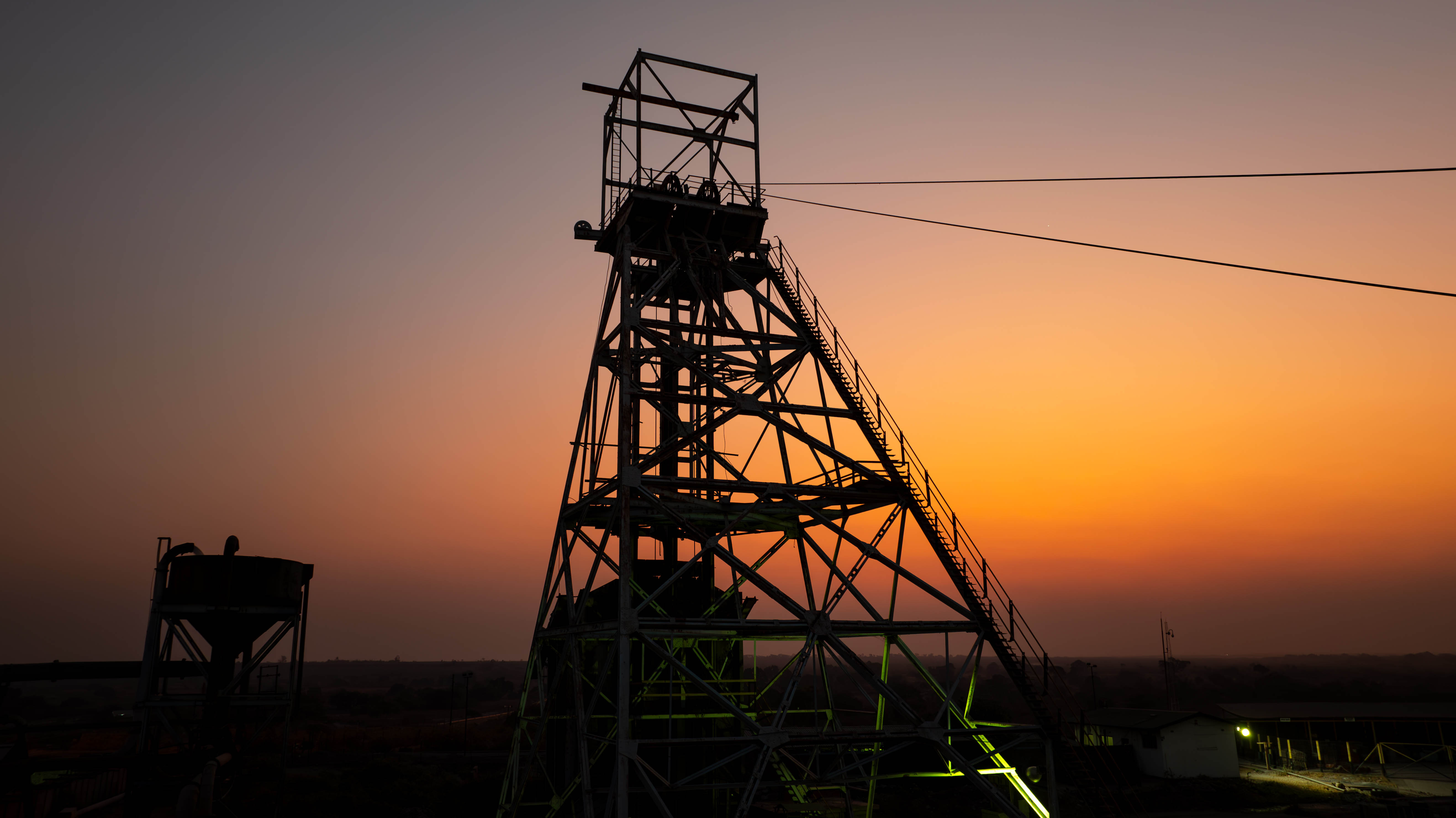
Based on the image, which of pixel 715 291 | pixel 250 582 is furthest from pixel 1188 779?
pixel 250 582

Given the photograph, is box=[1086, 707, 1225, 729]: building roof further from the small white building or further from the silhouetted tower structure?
the silhouetted tower structure

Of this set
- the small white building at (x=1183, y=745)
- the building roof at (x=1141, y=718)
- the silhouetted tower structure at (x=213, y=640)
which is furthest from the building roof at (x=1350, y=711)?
the silhouetted tower structure at (x=213, y=640)

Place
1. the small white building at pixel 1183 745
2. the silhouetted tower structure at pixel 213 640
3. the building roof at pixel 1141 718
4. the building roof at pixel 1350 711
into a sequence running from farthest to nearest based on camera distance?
the building roof at pixel 1350 711 < the building roof at pixel 1141 718 < the small white building at pixel 1183 745 < the silhouetted tower structure at pixel 213 640

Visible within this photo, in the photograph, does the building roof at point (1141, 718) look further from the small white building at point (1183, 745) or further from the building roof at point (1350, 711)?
the building roof at point (1350, 711)

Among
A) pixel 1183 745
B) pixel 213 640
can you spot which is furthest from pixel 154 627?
pixel 1183 745

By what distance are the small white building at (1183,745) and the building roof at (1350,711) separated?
232 centimetres

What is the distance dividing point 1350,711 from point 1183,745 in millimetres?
12803

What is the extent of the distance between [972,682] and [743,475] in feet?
23.2

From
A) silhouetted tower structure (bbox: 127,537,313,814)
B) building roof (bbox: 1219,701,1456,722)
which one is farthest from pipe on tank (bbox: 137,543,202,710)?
building roof (bbox: 1219,701,1456,722)

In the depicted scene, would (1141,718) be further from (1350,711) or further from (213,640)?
(213,640)

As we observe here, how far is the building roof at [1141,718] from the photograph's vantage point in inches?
1778

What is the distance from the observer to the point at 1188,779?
43.7m

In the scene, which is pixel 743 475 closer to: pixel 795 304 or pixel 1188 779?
pixel 795 304

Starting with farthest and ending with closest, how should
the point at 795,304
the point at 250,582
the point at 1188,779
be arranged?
the point at 1188,779 < the point at 795,304 < the point at 250,582
